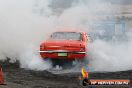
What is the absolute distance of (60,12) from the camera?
21.2m

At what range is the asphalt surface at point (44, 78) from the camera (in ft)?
36.2

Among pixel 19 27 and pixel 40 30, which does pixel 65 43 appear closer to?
pixel 40 30

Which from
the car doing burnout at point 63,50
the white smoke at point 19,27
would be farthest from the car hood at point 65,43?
the white smoke at point 19,27

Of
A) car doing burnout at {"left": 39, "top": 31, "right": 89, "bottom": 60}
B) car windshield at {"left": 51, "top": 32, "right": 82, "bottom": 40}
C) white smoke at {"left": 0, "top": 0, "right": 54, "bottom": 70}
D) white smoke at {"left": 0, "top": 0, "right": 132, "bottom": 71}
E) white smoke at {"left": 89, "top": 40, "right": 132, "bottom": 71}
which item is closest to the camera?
car doing burnout at {"left": 39, "top": 31, "right": 89, "bottom": 60}

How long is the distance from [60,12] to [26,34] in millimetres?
3857

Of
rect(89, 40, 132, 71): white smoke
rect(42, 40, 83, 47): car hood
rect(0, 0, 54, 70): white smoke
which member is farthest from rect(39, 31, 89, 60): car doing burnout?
rect(0, 0, 54, 70): white smoke

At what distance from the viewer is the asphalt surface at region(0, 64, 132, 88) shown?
11039mm

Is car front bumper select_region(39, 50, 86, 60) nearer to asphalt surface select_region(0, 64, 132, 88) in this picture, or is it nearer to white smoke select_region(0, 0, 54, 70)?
asphalt surface select_region(0, 64, 132, 88)

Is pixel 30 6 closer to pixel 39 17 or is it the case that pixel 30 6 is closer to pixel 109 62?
pixel 39 17

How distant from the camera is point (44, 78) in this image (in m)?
12.4

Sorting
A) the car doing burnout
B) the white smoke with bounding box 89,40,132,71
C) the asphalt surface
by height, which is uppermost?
the car doing burnout

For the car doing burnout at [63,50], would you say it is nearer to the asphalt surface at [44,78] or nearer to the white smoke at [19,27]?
the asphalt surface at [44,78]

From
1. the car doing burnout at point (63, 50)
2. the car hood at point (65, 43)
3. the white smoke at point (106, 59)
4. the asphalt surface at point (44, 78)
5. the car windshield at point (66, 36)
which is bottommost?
the asphalt surface at point (44, 78)

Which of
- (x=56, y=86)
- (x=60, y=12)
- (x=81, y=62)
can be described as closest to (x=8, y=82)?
(x=56, y=86)
